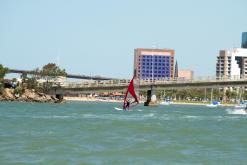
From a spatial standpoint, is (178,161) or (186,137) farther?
(186,137)

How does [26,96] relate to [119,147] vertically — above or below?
above

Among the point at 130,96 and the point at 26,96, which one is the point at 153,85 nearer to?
the point at 26,96

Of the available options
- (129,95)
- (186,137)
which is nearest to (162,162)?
(186,137)

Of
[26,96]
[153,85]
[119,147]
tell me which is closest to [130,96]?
[153,85]

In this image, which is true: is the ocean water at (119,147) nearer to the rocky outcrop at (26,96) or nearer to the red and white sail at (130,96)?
the red and white sail at (130,96)

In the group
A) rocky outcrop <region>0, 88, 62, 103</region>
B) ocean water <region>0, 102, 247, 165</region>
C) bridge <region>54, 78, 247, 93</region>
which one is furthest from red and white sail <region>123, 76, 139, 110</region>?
ocean water <region>0, 102, 247, 165</region>

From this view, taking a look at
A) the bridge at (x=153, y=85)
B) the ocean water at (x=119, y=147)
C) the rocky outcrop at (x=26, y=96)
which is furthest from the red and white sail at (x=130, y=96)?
the ocean water at (x=119, y=147)

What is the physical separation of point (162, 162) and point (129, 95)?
90.4 metres

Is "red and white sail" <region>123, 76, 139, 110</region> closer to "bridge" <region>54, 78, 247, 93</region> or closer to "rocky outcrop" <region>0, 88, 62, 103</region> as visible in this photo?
"bridge" <region>54, 78, 247, 93</region>

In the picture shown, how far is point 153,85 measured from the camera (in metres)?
182

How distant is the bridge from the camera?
172500 mm

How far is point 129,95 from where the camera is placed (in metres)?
129

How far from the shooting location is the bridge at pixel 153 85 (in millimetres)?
172500

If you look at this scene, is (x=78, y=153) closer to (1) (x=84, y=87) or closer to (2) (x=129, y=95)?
(2) (x=129, y=95)
